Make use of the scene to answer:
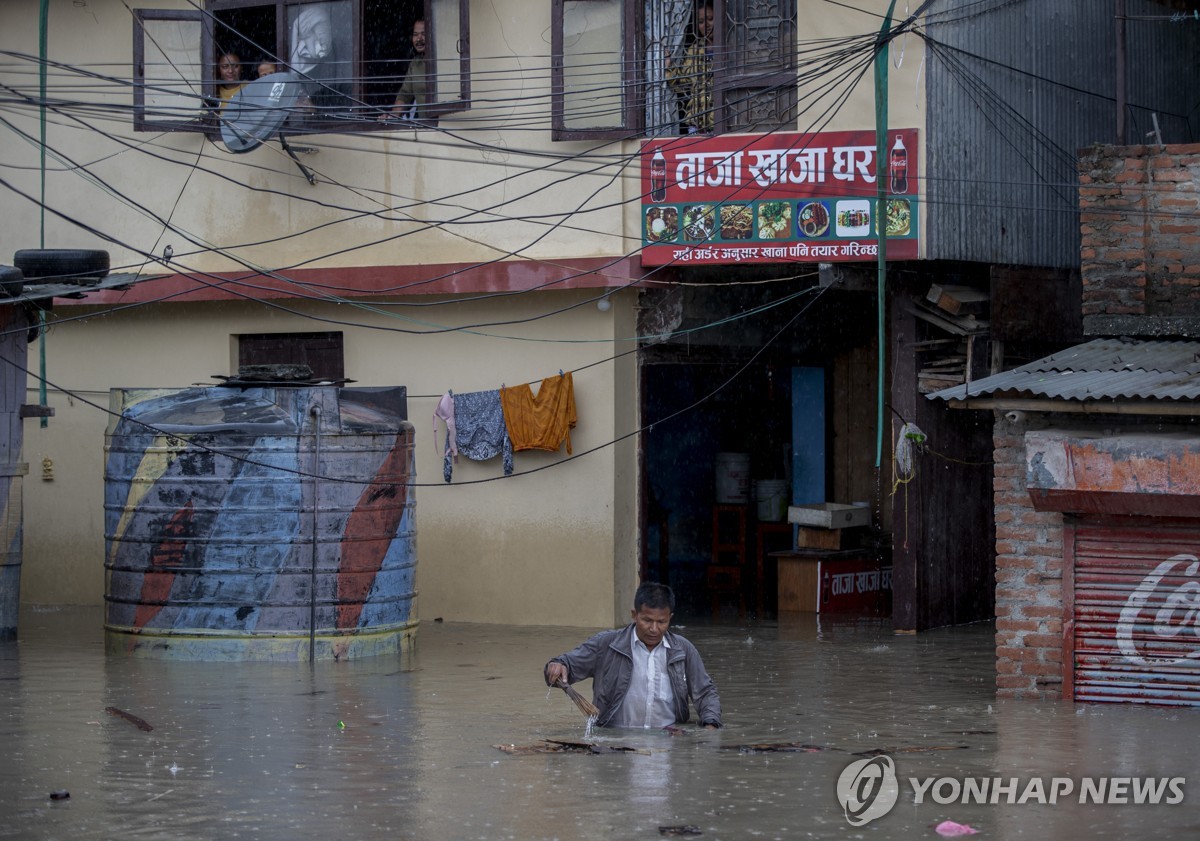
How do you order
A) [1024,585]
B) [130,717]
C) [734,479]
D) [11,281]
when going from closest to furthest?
[130,717] < [1024,585] < [11,281] < [734,479]

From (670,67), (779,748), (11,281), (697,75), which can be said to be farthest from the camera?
(670,67)

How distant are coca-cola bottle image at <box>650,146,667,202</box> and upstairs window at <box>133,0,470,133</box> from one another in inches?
80.6

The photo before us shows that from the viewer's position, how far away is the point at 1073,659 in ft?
39.3

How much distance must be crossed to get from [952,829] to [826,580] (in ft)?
33.8

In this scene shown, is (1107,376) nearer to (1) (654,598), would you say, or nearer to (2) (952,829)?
(1) (654,598)

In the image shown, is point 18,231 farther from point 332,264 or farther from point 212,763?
point 212,763

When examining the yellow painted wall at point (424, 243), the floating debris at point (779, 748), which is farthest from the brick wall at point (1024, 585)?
the yellow painted wall at point (424, 243)

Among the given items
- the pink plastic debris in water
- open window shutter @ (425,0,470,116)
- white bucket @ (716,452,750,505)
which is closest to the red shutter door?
the pink plastic debris in water

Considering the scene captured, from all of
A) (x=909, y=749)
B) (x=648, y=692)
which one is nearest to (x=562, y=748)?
(x=648, y=692)

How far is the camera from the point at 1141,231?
13.4 metres

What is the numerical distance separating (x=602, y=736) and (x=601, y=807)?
1.79 metres

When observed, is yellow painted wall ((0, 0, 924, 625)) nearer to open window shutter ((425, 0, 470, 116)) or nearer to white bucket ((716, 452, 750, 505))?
open window shutter ((425, 0, 470, 116))

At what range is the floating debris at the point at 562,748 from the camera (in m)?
9.35

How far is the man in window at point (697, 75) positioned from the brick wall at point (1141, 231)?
379 cm
